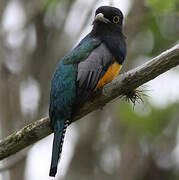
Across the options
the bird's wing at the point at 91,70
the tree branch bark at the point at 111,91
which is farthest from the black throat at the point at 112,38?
the tree branch bark at the point at 111,91

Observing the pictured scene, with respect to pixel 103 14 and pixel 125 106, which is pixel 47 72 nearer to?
pixel 125 106

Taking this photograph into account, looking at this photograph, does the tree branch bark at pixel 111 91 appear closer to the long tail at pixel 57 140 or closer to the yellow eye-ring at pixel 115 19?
the long tail at pixel 57 140

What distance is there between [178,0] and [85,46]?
2.01m

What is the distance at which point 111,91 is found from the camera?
5.89 meters

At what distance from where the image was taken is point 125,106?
1059cm

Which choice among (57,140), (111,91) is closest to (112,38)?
(111,91)

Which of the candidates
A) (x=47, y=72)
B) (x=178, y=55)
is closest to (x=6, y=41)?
(x=47, y=72)

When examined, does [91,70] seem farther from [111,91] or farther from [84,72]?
[111,91]

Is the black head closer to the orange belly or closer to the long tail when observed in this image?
the orange belly

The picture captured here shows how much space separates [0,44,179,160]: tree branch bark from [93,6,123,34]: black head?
1522 mm

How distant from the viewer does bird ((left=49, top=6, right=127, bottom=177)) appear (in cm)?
606

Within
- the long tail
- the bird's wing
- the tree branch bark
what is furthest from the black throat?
the long tail

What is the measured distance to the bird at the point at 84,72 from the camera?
6.06 meters

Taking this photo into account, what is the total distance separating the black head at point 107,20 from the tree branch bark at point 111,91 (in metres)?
1.52
